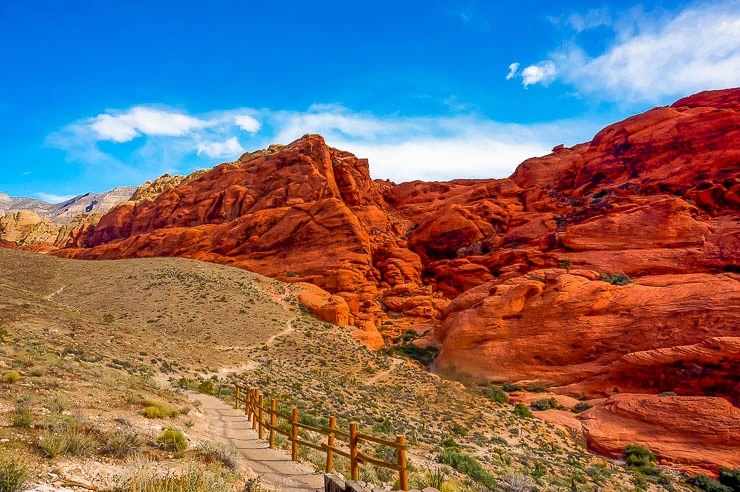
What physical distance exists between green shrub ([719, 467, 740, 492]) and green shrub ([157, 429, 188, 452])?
77.4ft

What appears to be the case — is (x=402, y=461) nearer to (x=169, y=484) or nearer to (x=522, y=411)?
(x=169, y=484)

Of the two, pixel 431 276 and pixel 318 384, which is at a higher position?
pixel 431 276

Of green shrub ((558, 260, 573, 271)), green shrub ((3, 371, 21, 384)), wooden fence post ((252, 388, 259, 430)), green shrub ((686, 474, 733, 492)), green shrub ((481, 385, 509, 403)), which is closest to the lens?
green shrub ((3, 371, 21, 384))

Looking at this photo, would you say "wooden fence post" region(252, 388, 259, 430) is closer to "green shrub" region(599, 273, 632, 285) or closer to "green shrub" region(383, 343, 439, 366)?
"green shrub" region(383, 343, 439, 366)

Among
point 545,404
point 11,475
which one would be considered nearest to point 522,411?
point 545,404

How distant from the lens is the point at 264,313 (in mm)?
41656

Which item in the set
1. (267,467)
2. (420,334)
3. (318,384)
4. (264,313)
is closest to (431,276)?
(420,334)

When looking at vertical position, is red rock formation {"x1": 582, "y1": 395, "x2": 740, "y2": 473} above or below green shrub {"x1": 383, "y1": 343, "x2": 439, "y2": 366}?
below

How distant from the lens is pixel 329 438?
32.3ft

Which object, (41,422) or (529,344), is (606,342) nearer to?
(529,344)

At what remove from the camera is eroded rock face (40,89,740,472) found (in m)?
33.3

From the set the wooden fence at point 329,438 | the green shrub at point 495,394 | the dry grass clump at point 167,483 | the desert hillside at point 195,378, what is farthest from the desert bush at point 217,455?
the green shrub at point 495,394

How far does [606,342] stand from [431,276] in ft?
87.5

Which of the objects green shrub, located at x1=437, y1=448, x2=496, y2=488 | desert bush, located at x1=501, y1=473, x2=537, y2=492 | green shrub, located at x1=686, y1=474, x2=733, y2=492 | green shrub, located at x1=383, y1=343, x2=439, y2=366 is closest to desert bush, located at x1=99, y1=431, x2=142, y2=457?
green shrub, located at x1=437, y1=448, x2=496, y2=488
